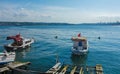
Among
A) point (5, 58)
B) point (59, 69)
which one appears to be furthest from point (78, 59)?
point (5, 58)

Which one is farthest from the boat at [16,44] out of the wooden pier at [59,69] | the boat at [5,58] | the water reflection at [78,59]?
the wooden pier at [59,69]

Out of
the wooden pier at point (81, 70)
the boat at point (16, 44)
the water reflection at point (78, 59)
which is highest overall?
the boat at point (16, 44)

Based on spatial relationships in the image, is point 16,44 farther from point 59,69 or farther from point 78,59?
point 59,69

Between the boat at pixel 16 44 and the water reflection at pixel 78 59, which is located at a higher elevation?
the boat at pixel 16 44

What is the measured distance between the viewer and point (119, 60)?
50.5 meters

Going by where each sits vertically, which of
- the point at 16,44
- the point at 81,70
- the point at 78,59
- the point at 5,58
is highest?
the point at 5,58

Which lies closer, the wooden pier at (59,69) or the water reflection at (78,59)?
the wooden pier at (59,69)

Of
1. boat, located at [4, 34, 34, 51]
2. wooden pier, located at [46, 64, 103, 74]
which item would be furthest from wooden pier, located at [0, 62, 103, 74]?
boat, located at [4, 34, 34, 51]

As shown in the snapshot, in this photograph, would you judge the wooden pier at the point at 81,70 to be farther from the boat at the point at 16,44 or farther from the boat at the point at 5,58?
the boat at the point at 16,44

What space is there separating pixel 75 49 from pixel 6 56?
68.1 ft

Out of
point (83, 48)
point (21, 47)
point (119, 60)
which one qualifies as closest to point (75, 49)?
point (83, 48)

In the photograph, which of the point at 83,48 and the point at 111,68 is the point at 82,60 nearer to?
the point at 83,48

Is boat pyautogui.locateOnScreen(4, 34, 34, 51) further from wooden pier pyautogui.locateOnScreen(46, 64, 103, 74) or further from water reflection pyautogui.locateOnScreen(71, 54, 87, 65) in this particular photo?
wooden pier pyautogui.locateOnScreen(46, 64, 103, 74)

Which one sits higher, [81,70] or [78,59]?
[81,70]
